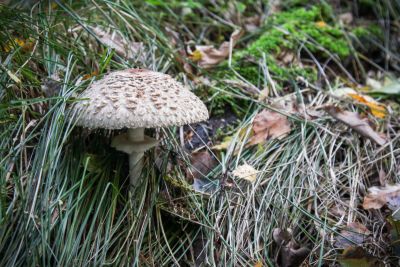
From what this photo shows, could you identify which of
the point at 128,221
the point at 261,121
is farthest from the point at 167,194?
the point at 261,121

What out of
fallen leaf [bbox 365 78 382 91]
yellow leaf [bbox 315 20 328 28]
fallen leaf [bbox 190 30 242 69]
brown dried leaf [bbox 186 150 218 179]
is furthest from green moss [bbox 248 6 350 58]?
brown dried leaf [bbox 186 150 218 179]

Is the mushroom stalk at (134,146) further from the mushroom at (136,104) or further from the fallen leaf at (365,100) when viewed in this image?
the fallen leaf at (365,100)

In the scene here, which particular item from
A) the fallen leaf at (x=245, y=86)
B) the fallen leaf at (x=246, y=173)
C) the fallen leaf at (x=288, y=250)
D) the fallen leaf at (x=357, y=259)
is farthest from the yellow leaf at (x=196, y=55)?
the fallen leaf at (x=357, y=259)

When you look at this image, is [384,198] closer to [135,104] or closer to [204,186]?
[204,186]

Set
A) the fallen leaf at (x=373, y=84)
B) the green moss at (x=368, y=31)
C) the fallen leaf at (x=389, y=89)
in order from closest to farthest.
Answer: the fallen leaf at (x=389, y=89)
the fallen leaf at (x=373, y=84)
the green moss at (x=368, y=31)

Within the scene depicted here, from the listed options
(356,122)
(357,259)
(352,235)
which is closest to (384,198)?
(352,235)

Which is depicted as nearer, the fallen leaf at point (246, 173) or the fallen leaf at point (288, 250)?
the fallen leaf at point (288, 250)

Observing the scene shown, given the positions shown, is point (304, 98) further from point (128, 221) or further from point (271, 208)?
point (128, 221)
